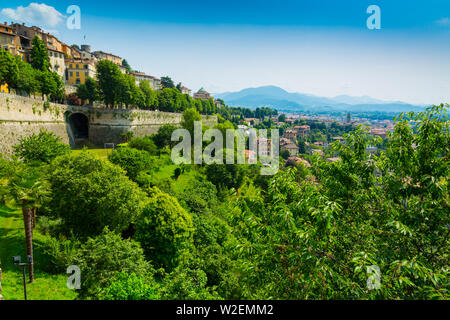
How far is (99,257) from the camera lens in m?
12.7

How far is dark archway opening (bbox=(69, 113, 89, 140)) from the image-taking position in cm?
4508

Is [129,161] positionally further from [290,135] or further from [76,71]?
[290,135]

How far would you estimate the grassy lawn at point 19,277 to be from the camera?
39.5ft

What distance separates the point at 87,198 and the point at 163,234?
203 inches

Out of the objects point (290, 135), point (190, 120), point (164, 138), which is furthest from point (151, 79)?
point (290, 135)

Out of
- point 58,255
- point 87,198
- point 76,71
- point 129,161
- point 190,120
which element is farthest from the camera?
point 76,71

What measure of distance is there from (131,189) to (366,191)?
15.7 m

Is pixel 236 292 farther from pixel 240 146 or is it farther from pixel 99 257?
pixel 240 146

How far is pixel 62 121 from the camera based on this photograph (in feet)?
131

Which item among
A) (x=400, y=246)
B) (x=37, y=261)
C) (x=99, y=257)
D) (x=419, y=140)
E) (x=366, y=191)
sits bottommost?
(x=37, y=261)

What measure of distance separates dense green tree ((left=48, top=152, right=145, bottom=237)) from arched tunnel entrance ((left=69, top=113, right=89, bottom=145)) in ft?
99.2

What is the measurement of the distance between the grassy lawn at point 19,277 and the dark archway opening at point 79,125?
104 ft

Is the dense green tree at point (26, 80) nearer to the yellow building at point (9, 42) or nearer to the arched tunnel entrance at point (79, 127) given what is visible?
the arched tunnel entrance at point (79, 127)
